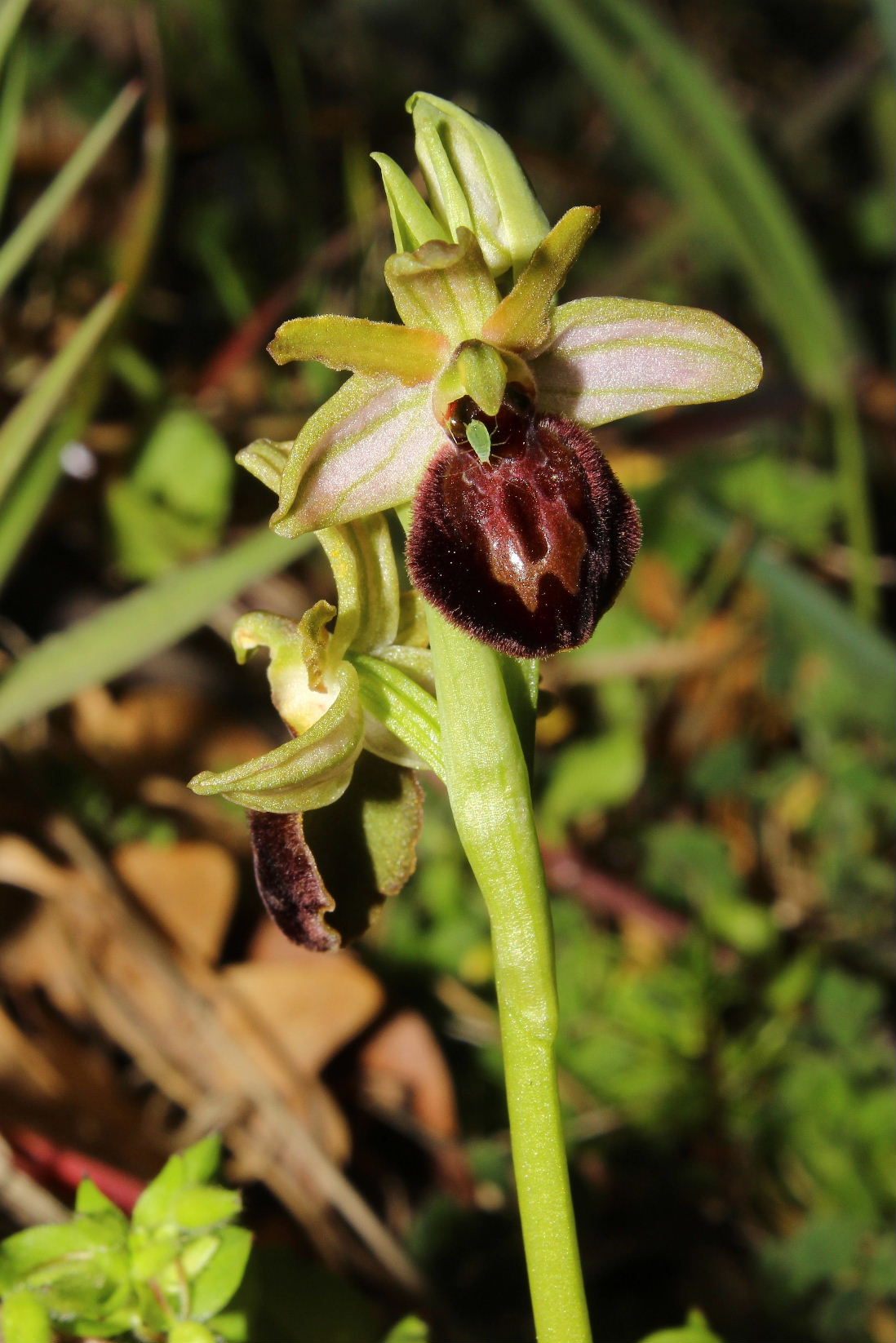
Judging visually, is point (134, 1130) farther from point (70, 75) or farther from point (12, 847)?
point (70, 75)

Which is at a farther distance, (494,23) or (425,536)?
(494,23)

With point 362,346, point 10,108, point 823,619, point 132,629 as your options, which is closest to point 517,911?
point 362,346

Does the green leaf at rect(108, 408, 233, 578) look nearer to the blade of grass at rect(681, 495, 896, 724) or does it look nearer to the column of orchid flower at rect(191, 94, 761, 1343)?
the blade of grass at rect(681, 495, 896, 724)

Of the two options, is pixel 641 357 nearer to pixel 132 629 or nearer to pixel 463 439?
pixel 463 439

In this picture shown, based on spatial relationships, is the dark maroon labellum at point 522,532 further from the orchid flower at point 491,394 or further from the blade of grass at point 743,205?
the blade of grass at point 743,205

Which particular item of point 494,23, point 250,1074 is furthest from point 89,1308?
point 494,23
